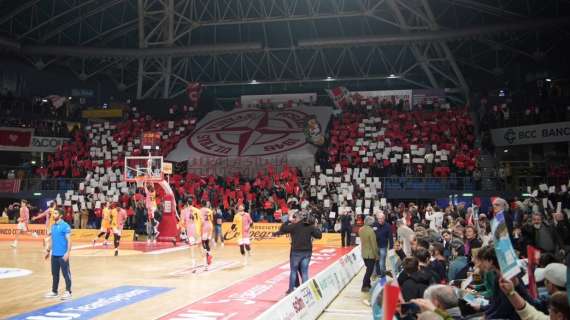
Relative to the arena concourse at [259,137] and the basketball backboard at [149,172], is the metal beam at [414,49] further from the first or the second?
the basketball backboard at [149,172]

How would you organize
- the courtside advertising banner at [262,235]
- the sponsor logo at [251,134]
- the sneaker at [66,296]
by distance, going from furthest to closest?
the sponsor logo at [251,134]
the courtside advertising banner at [262,235]
the sneaker at [66,296]

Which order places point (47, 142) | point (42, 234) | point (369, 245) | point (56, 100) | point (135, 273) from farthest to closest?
point (56, 100)
point (47, 142)
point (42, 234)
point (135, 273)
point (369, 245)

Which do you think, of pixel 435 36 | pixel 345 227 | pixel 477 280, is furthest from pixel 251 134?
pixel 477 280

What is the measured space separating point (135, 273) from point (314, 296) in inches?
297

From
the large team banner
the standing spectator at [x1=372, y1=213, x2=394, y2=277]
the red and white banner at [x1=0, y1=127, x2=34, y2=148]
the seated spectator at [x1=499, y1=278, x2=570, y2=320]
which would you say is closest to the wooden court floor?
the standing spectator at [x1=372, y1=213, x2=394, y2=277]

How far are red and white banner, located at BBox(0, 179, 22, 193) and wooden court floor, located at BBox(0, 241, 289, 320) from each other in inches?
450

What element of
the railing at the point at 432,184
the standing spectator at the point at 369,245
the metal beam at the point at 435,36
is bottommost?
the standing spectator at the point at 369,245

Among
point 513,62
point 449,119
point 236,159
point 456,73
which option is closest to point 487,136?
point 449,119

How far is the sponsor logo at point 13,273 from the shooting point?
611 inches

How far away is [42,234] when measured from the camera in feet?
100

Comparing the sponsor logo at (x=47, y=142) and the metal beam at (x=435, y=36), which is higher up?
the metal beam at (x=435, y=36)

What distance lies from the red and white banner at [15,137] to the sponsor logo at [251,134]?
37.7 ft

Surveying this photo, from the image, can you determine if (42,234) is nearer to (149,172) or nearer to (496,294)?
(149,172)

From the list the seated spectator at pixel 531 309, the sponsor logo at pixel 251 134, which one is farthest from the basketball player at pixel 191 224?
the sponsor logo at pixel 251 134
